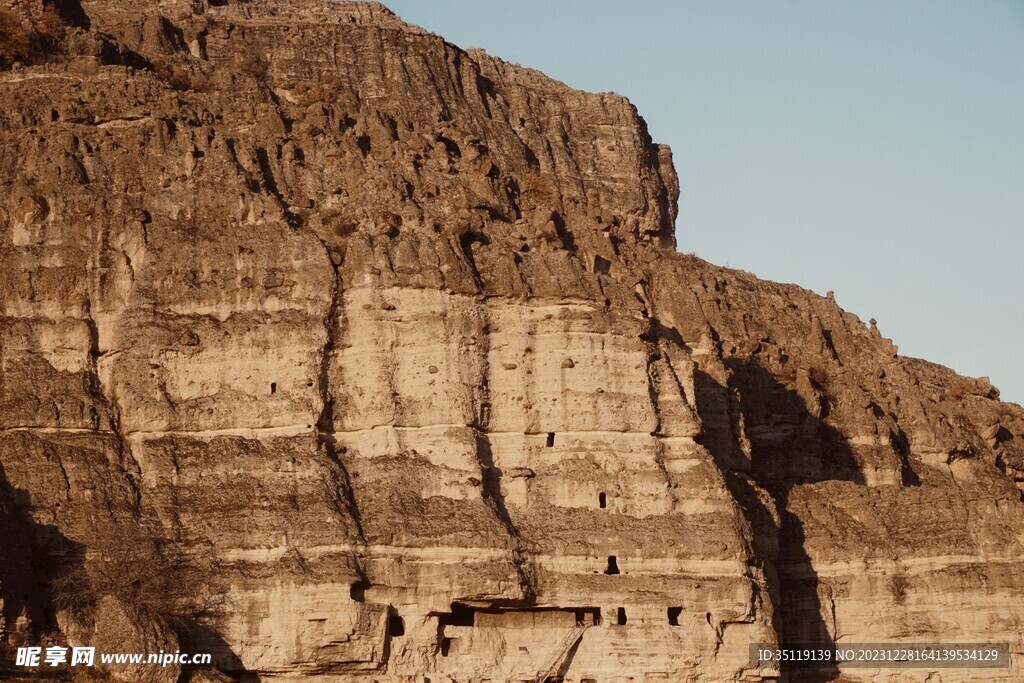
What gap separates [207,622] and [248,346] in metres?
7.96

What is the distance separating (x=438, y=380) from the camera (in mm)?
70375

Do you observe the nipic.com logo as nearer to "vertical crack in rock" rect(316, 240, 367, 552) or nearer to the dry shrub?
"vertical crack in rock" rect(316, 240, 367, 552)

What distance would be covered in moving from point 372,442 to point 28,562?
948 centimetres

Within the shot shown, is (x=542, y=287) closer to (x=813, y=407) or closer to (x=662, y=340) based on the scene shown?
(x=662, y=340)

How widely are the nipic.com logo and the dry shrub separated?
83.2 feet

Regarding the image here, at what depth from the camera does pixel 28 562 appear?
6531 centimetres

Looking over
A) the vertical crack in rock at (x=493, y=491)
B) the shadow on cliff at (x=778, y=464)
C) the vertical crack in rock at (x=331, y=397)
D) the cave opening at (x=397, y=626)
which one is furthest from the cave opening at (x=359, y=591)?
the shadow on cliff at (x=778, y=464)

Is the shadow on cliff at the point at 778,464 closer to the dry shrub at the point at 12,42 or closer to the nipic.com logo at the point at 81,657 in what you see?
the nipic.com logo at the point at 81,657

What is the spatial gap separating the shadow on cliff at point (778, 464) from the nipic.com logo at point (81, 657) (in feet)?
56.7

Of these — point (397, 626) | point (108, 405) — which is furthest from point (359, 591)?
point (108, 405)

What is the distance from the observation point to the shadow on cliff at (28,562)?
208 ft

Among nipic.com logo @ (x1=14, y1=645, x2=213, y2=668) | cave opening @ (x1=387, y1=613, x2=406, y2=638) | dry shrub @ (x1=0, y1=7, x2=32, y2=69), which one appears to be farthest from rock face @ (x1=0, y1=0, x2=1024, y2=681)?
dry shrub @ (x1=0, y1=7, x2=32, y2=69)

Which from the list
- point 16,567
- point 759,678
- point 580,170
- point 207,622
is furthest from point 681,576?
point 580,170

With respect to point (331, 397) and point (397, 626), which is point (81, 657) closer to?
point (397, 626)
